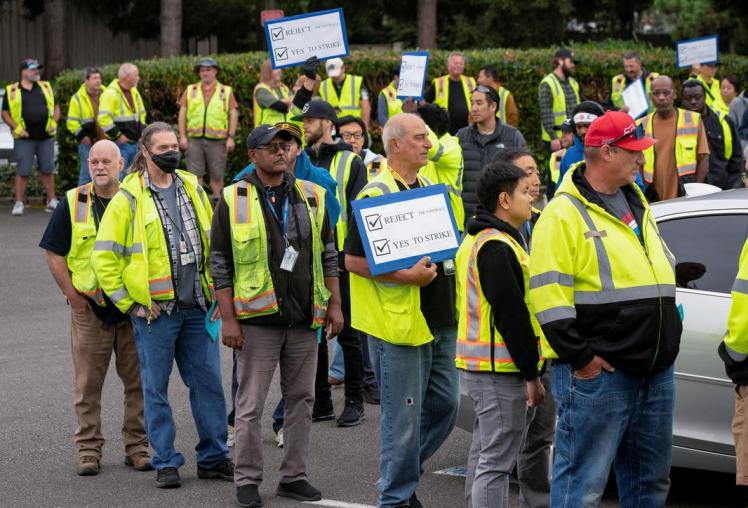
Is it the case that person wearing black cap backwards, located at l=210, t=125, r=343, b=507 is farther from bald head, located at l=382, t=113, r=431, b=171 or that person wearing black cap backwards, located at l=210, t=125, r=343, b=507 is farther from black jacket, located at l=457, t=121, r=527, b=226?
black jacket, located at l=457, t=121, r=527, b=226

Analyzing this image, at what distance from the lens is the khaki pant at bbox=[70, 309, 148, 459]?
7469mm

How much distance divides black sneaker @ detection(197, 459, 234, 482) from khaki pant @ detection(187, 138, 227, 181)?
10.8 metres

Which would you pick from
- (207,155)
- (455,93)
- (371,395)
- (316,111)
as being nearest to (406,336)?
(316,111)

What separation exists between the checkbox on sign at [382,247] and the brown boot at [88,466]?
241 cm

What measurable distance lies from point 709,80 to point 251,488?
42.0ft

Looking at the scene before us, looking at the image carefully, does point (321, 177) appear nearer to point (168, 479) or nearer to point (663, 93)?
point (168, 479)

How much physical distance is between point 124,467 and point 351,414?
1.60m

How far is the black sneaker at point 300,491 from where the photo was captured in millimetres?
6875

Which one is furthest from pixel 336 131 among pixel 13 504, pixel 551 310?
pixel 551 310

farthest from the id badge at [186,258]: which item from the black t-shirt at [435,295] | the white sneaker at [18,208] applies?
the white sneaker at [18,208]

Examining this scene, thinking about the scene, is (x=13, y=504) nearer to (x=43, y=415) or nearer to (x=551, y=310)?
(x=43, y=415)

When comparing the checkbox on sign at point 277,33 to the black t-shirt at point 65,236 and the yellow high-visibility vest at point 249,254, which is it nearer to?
the black t-shirt at point 65,236

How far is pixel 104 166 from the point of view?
736 cm

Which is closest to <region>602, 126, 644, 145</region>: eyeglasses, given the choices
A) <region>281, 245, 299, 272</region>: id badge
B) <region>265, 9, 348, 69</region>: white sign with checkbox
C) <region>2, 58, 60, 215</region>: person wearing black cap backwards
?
<region>281, 245, 299, 272</region>: id badge
